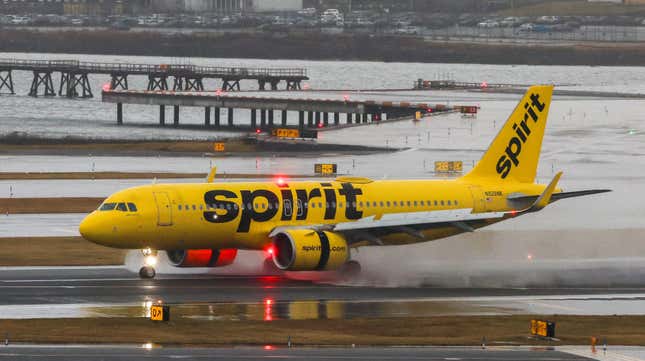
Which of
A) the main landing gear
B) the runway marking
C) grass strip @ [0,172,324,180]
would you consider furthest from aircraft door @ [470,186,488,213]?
grass strip @ [0,172,324,180]

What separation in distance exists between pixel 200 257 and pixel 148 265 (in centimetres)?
222

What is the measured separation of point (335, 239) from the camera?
63719mm

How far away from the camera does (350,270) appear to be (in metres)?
65.8

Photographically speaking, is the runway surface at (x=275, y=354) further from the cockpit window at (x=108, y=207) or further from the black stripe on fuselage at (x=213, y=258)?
the black stripe on fuselage at (x=213, y=258)

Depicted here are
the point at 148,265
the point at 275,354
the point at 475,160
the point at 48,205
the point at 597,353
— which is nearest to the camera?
the point at 275,354

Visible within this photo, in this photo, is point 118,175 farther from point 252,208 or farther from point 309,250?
point 309,250

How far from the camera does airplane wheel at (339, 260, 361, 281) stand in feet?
214

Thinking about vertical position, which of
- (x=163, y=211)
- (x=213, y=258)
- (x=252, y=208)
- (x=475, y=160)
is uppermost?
(x=163, y=211)

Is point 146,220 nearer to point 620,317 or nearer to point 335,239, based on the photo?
point 335,239

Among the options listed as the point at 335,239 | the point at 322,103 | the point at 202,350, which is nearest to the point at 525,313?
the point at 335,239

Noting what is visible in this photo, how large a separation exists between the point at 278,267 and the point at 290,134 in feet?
279

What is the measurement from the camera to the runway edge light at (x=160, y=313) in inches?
2064

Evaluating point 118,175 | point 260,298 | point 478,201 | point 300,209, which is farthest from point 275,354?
point 118,175

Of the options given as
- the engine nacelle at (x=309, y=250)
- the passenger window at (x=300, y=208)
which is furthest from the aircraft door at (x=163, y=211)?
the passenger window at (x=300, y=208)
